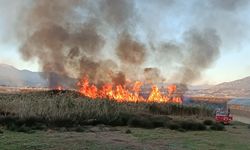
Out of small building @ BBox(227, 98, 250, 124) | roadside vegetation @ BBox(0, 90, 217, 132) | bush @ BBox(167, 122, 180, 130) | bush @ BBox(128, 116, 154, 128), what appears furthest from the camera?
small building @ BBox(227, 98, 250, 124)

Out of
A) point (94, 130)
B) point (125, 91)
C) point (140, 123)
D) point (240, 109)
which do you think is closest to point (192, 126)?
point (140, 123)

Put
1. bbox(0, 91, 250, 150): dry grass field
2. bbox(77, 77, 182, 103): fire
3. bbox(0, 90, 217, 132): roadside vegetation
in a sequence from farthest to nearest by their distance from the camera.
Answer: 1. bbox(77, 77, 182, 103): fire
2. bbox(0, 90, 217, 132): roadside vegetation
3. bbox(0, 91, 250, 150): dry grass field

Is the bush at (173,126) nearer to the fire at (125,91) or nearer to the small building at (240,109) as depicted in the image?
the fire at (125,91)

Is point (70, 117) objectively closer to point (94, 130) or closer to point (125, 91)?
point (94, 130)

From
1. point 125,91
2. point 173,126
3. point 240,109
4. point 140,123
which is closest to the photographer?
point 173,126

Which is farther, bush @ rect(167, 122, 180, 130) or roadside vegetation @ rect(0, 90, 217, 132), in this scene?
bush @ rect(167, 122, 180, 130)

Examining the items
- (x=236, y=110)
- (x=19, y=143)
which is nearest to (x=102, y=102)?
(x=19, y=143)

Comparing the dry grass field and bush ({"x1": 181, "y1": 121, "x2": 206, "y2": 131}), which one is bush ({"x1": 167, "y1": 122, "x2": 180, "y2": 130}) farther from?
bush ({"x1": 181, "y1": 121, "x2": 206, "y2": 131})

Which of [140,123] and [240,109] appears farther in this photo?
[240,109]

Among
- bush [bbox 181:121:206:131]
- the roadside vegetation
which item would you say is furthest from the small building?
bush [bbox 181:121:206:131]

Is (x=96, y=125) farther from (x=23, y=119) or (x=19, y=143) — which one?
(x=19, y=143)

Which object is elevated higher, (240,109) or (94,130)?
(240,109)

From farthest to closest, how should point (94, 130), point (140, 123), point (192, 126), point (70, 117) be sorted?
point (192, 126), point (140, 123), point (70, 117), point (94, 130)

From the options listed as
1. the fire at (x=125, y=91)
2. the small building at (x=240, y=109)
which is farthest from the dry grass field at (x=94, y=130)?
the small building at (x=240, y=109)
